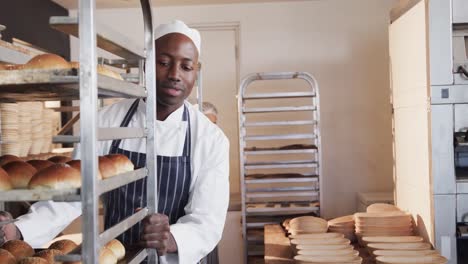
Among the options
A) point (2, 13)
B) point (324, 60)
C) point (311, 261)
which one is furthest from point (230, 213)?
point (311, 261)

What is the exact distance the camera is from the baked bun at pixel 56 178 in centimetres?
Answer: 120

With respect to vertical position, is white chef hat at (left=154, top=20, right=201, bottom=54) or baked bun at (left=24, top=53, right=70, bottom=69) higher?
white chef hat at (left=154, top=20, right=201, bottom=54)

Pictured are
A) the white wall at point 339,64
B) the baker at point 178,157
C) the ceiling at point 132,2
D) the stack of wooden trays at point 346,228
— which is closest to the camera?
the baker at point 178,157

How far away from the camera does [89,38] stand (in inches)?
43.0

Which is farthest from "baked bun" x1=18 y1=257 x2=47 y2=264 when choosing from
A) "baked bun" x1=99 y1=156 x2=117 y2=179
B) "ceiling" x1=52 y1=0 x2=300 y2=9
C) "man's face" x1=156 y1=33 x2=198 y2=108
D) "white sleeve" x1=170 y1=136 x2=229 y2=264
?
"ceiling" x1=52 y1=0 x2=300 y2=9

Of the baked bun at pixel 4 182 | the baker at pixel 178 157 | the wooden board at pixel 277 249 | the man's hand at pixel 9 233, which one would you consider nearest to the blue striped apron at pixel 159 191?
the baker at pixel 178 157

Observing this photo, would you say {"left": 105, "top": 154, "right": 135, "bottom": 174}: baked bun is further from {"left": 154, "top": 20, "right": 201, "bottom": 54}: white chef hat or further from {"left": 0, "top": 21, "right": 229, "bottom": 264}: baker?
{"left": 154, "top": 20, "right": 201, "bottom": 54}: white chef hat

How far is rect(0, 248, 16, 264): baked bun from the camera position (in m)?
1.33

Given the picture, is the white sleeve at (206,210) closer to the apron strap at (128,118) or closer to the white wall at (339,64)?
the apron strap at (128,118)

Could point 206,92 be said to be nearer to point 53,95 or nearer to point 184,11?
point 184,11

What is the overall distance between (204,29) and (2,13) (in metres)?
2.14

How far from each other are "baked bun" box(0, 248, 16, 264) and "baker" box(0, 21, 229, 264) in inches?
22.5

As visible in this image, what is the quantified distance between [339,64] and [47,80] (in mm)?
4993

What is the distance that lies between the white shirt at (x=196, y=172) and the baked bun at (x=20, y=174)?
0.44 meters
